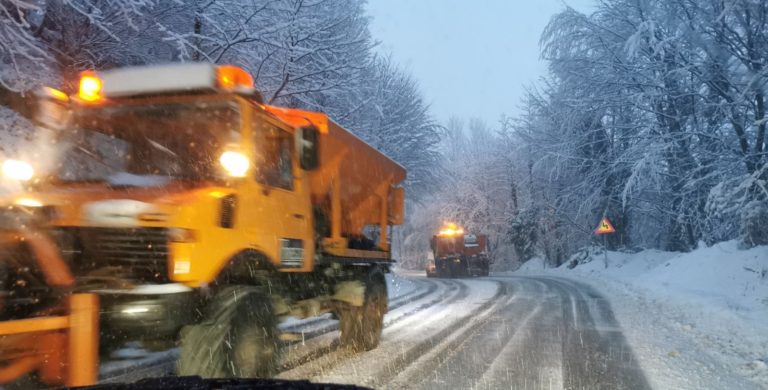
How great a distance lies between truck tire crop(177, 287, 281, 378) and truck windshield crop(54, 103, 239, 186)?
3.43 feet

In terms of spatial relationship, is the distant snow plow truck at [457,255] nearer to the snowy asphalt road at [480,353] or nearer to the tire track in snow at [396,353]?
the snowy asphalt road at [480,353]

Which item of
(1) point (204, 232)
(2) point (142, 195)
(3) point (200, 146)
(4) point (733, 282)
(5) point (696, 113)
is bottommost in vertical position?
(4) point (733, 282)

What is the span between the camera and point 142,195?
14.8ft

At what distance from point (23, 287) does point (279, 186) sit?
229cm

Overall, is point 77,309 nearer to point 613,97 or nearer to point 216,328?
point 216,328

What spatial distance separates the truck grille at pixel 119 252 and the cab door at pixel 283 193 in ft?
3.91

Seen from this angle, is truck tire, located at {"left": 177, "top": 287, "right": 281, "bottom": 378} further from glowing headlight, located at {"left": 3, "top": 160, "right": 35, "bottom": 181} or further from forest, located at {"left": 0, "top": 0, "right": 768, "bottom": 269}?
forest, located at {"left": 0, "top": 0, "right": 768, "bottom": 269}

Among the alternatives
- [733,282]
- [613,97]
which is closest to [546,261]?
[613,97]

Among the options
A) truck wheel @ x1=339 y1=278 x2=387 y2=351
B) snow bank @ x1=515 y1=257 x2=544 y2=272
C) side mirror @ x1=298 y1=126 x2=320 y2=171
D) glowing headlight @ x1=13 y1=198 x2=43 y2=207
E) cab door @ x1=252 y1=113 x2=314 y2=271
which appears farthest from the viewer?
snow bank @ x1=515 y1=257 x2=544 y2=272

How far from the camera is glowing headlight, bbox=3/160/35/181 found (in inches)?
188

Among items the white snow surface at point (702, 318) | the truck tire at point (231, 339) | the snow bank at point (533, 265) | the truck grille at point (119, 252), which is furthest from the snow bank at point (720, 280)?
the snow bank at point (533, 265)

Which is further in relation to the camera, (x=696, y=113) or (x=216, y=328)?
(x=696, y=113)

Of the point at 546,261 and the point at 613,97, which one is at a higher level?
the point at 613,97

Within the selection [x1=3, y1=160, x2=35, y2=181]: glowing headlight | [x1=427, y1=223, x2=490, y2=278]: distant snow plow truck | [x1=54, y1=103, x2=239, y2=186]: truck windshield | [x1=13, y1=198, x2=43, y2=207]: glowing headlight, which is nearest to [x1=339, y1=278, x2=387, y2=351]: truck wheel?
[x1=54, y1=103, x2=239, y2=186]: truck windshield
